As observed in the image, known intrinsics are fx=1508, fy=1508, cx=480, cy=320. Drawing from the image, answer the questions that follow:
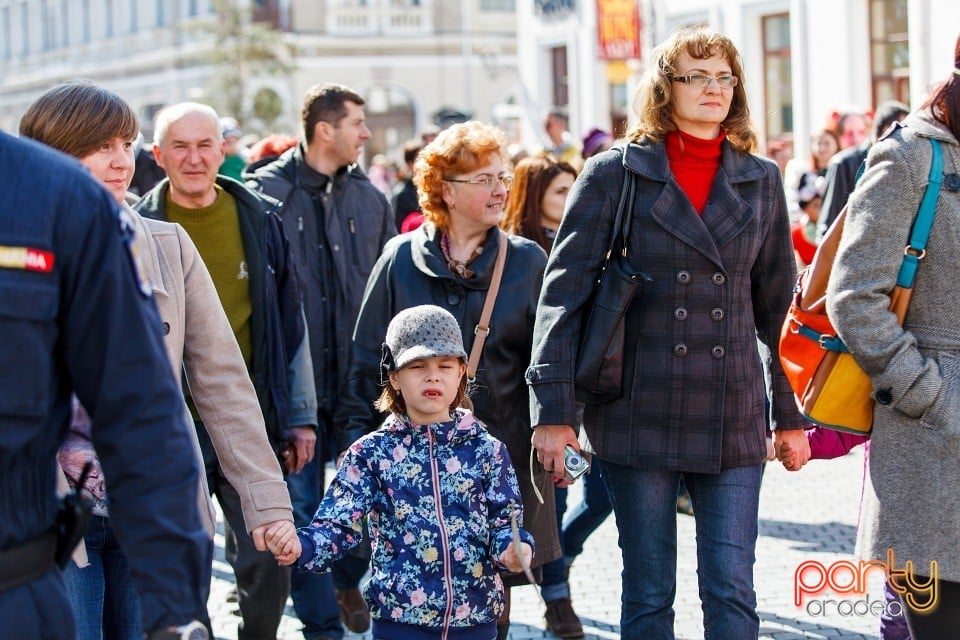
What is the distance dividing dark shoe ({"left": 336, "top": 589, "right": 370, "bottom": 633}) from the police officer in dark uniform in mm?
3893

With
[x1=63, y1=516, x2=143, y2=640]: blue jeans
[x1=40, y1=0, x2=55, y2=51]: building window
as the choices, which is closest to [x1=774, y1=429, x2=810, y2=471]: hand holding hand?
[x1=63, y1=516, x2=143, y2=640]: blue jeans

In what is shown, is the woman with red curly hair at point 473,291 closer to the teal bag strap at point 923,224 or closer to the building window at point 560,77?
the teal bag strap at point 923,224

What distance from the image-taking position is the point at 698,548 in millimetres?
4414

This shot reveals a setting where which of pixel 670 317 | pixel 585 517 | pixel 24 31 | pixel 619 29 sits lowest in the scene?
pixel 585 517

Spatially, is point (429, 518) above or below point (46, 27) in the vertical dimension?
below

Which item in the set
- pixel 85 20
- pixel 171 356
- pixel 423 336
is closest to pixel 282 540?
pixel 171 356

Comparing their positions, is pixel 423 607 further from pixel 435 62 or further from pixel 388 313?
pixel 435 62

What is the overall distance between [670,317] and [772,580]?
2745 millimetres

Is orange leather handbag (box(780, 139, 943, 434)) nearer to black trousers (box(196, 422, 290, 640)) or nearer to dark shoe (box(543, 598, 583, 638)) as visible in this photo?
black trousers (box(196, 422, 290, 640))

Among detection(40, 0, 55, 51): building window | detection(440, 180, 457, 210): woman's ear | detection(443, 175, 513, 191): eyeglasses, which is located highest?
detection(40, 0, 55, 51): building window

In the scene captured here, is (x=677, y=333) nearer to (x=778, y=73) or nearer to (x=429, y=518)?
(x=429, y=518)

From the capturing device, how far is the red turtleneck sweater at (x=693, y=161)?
14.7 ft

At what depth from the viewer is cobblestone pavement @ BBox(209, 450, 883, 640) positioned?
6051mm

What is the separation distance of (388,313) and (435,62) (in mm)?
43062
